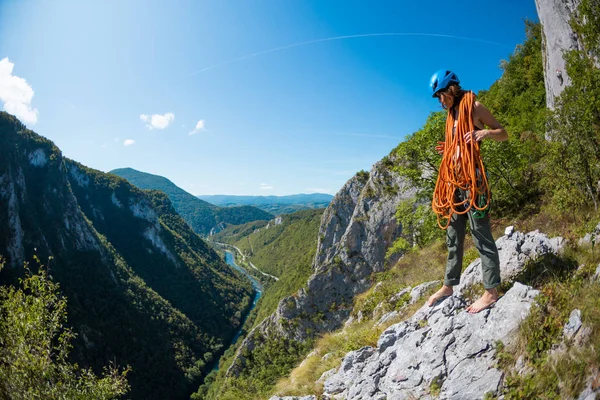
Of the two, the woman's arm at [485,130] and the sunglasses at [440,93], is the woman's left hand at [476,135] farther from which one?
the sunglasses at [440,93]

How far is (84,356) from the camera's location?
7012cm

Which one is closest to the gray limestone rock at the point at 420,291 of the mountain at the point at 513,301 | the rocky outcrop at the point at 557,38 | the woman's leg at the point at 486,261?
the mountain at the point at 513,301

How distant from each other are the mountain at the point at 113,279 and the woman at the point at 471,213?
247 ft

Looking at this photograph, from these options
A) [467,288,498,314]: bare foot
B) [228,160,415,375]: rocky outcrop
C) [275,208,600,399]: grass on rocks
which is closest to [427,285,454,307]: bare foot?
[275,208,600,399]: grass on rocks

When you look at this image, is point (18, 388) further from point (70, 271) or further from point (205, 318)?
point (205, 318)

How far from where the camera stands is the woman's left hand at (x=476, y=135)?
11.9 ft

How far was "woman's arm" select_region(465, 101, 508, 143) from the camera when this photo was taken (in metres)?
3.64

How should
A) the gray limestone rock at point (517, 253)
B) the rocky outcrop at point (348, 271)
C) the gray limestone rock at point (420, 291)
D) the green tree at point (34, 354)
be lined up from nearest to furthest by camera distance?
1. the gray limestone rock at point (517, 253)
2. the gray limestone rock at point (420, 291)
3. the green tree at point (34, 354)
4. the rocky outcrop at point (348, 271)

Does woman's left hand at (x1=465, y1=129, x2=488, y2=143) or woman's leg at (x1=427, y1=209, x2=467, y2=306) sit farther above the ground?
woman's left hand at (x1=465, y1=129, x2=488, y2=143)

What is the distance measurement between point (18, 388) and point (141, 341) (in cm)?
8978

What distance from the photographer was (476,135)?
3705mm

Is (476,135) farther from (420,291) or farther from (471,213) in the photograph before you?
(420,291)

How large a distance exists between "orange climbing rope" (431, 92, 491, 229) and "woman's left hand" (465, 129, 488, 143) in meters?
0.04

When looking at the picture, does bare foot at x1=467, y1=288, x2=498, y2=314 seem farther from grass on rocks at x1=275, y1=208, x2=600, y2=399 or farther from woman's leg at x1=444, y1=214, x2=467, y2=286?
woman's leg at x1=444, y1=214, x2=467, y2=286
